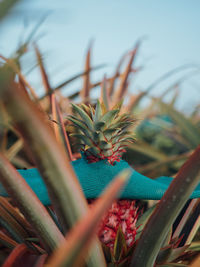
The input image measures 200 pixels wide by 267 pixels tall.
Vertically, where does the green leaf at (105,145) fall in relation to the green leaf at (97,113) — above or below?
below

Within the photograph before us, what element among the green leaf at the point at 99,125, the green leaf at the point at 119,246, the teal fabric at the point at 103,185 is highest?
the green leaf at the point at 99,125

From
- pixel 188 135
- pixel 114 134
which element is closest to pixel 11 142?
pixel 114 134

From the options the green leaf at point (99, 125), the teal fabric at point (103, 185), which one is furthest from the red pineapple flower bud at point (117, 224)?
the green leaf at point (99, 125)

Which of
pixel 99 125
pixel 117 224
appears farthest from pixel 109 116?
pixel 117 224

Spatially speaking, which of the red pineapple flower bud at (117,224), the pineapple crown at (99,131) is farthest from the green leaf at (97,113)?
the red pineapple flower bud at (117,224)

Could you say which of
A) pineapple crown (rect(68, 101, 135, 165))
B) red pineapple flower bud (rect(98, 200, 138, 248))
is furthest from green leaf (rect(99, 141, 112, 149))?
red pineapple flower bud (rect(98, 200, 138, 248))

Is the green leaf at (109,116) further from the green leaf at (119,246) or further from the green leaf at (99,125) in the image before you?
the green leaf at (119,246)

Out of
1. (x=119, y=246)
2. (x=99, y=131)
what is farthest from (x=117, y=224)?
(x=99, y=131)

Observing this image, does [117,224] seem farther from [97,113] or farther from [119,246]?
[97,113]

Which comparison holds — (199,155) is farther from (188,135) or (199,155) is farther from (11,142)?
(188,135)

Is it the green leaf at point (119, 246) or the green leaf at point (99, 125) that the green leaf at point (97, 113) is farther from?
the green leaf at point (119, 246)

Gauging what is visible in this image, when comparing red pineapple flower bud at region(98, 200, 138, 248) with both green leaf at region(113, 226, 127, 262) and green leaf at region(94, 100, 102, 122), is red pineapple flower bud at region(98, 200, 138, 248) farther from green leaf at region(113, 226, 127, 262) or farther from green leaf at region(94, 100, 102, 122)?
green leaf at region(94, 100, 102, 122)

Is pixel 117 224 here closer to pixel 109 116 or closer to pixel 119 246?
pixel 119 246

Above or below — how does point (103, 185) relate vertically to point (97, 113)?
below
